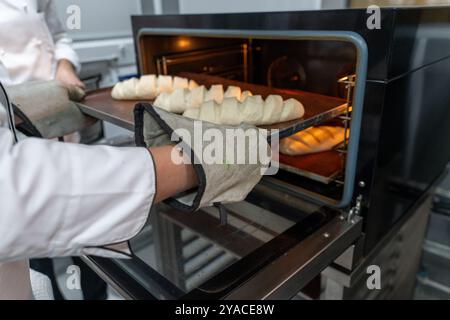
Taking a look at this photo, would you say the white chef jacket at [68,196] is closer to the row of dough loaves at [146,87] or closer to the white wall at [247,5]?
the row of dough loaves at [146,87]

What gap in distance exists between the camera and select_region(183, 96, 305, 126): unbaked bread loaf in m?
0.76

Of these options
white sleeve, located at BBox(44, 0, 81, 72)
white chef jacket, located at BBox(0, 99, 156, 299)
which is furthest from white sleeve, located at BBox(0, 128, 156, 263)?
white sleeve, located at BBox(44, 0, 81, 72)

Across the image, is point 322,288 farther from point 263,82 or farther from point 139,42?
point 139,42

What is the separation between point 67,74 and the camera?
3.56 feet

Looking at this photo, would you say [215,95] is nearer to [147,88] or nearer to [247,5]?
[147,88]

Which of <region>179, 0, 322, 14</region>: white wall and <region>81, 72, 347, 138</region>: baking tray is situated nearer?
<region>81, 72, 347, 138</region>: baking tray

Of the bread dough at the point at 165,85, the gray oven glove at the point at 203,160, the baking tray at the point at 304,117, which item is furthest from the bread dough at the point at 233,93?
the gray oven glove at the point at 203,160

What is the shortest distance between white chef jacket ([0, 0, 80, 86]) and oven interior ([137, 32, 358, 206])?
29 centimetres

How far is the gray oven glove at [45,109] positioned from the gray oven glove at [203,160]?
44cm

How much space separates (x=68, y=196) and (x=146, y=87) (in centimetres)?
66

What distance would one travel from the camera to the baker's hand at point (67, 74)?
3.47ft
